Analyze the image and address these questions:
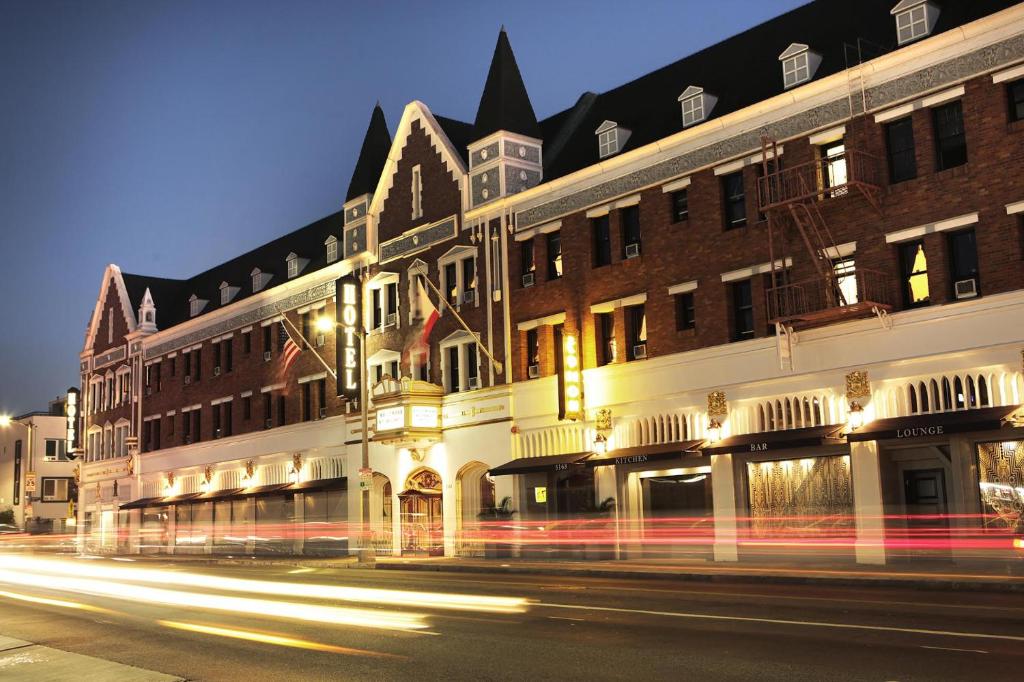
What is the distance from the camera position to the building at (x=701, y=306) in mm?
25828

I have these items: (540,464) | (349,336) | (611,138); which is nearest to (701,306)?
(611,138)

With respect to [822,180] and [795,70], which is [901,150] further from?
[795,70]

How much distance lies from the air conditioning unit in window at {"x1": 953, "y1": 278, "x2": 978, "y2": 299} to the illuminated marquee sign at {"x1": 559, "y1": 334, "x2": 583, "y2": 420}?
1264 cm

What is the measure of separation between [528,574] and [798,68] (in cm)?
1582

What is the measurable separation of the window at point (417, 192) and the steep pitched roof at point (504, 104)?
156 inches

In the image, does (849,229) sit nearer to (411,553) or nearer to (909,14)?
(909,14)

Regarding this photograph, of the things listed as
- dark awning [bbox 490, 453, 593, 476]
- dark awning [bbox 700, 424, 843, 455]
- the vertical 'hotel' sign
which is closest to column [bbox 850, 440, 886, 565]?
dark awning [bbox 700, 424, 843, 455]

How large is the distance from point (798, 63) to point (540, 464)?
14495mm

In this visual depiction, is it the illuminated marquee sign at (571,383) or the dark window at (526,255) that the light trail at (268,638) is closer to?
the illuminated marquee sign at (571,383)

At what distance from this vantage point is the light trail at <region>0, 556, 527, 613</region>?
1892 centimetres

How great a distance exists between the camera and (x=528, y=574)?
98.6 feet

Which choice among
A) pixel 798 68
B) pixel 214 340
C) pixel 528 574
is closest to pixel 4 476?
pixel 214 340

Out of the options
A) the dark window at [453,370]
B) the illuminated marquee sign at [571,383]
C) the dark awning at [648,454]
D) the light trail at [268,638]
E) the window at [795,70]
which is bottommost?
the light trail at [268,638]

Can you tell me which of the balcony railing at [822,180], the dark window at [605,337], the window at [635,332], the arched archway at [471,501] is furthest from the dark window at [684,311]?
the arched archway at [471,501]
